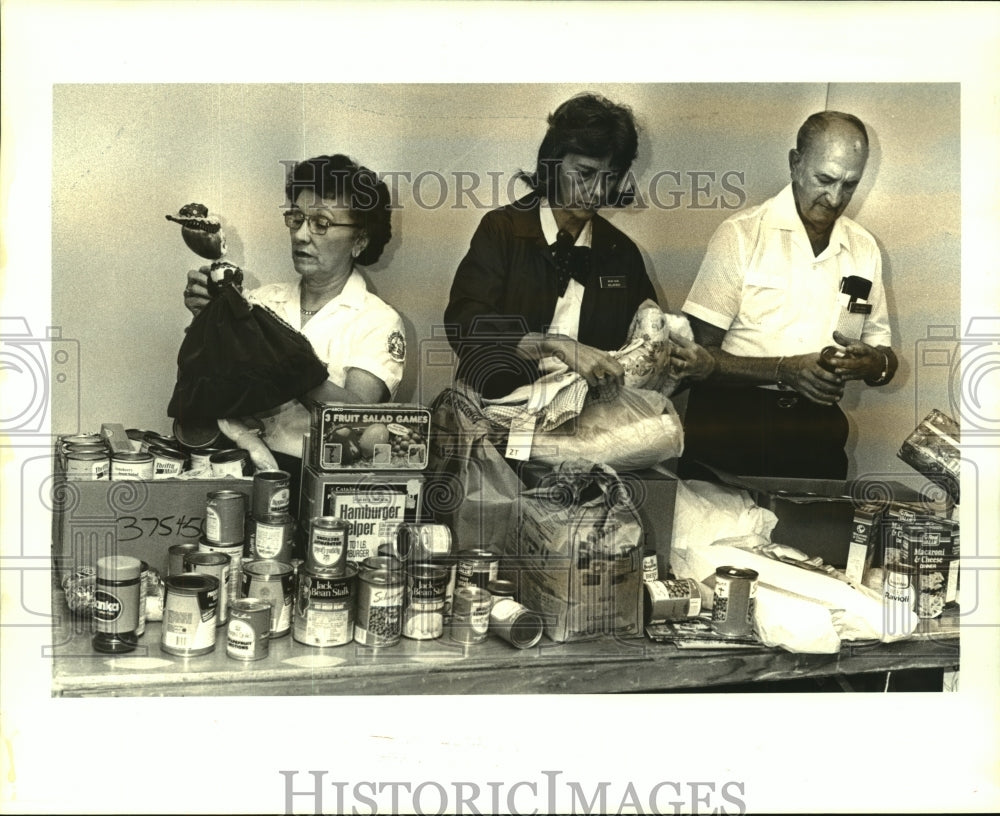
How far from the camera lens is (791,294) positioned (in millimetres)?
3160

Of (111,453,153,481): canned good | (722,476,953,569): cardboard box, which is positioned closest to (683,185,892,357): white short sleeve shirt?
(722,476,953,569): cardboard box

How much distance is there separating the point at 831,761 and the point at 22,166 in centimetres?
278

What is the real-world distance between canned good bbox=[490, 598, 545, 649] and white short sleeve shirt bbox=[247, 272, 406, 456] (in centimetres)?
69

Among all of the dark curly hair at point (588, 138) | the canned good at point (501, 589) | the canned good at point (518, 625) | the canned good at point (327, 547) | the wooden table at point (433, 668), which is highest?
the dark curly hair at point (588, 138)

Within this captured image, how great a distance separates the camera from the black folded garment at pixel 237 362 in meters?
3.05

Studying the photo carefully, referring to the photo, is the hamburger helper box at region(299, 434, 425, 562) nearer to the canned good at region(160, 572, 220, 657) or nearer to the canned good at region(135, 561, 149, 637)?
the canned good at region(160, 572, 220, 657)

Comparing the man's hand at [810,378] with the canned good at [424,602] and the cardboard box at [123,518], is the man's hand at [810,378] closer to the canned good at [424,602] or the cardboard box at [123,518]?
the canned good at [424,602]

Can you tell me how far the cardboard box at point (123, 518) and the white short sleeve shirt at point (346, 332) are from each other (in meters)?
0.32

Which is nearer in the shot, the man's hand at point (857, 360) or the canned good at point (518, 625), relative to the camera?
the canned good at point (518, 625)

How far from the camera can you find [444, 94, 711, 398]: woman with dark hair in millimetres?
3080

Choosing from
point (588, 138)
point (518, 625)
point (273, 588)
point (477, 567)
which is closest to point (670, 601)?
point (518, 625)

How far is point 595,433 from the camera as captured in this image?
10.2 feet

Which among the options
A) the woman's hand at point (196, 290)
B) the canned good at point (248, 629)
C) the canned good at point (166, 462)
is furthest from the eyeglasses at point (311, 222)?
the canned good at point (248, 629)

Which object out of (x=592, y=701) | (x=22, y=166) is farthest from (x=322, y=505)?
(x=22, y=166)
